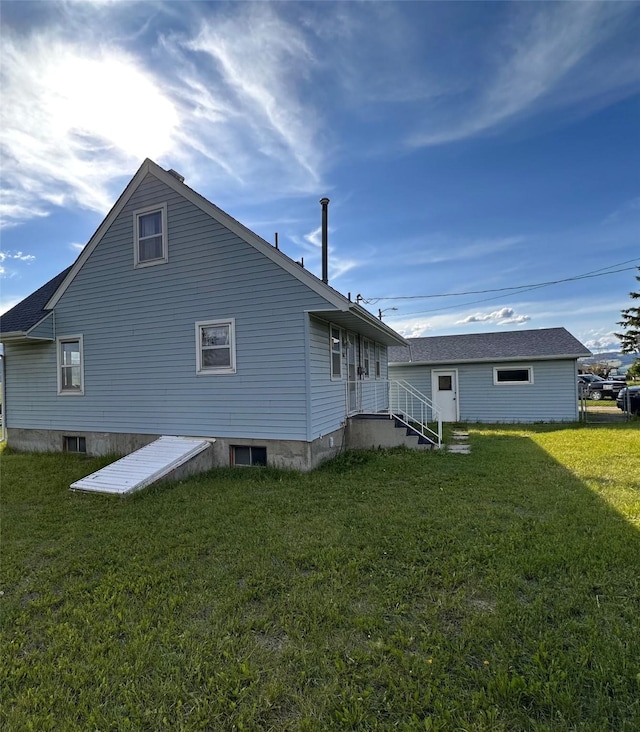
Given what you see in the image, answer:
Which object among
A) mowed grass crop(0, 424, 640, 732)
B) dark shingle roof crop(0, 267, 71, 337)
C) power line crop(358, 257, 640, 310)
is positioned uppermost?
power line crop(358, 257, 640, 310)

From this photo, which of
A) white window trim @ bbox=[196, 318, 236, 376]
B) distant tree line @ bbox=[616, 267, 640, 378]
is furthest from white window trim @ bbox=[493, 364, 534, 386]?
distant tree line @ bbox=[616, 267, 640, 378]

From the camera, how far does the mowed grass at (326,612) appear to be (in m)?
2.06

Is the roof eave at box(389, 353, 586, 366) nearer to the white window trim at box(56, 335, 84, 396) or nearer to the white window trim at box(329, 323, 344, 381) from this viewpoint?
the white window trim at box(329, 323, 344, 381)

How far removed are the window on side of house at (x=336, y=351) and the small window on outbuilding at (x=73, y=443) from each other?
6.64 meters

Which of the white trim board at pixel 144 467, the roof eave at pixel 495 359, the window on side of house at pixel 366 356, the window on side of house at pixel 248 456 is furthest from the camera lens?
the roof eave at pixel 495 359

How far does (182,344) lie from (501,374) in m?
12.1

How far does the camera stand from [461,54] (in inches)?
311

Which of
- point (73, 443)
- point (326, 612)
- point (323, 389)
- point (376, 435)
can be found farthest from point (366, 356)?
point (326, 612)

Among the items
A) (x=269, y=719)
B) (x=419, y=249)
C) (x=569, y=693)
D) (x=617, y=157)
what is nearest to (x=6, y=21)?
(x=269, y=719)

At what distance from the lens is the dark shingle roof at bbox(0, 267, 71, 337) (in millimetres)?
9656

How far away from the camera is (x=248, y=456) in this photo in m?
7.88

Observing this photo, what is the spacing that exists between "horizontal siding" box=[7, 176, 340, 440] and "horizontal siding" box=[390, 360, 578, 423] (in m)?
9.57

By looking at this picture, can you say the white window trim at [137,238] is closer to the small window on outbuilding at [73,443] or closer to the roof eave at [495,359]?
the small window on outbuilding at [73,443]

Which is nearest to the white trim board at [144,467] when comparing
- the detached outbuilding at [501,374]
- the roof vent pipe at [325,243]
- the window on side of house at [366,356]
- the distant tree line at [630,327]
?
the roof vent pipe at [325,243]
